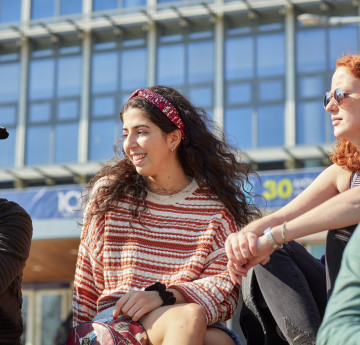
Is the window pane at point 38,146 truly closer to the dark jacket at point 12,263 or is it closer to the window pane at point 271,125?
the window pane at point 271,125

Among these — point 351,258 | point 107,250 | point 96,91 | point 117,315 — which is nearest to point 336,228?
point 351,258

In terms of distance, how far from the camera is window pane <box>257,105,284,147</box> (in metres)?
22.2

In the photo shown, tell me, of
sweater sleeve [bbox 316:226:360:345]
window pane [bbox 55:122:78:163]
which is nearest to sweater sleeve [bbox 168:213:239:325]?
sweater sleeve [bbox 316:226:360:345]

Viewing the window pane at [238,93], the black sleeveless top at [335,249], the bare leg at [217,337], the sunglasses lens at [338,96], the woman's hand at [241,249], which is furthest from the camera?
the window pane at [238,93]

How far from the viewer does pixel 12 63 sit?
24.9m

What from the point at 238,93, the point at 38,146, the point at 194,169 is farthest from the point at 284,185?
the point at 194,169

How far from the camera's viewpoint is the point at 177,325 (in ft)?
9.77

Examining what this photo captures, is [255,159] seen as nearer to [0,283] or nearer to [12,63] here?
[12,63]

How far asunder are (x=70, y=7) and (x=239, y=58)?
5.40 m

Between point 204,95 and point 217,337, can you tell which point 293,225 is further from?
point 204,95

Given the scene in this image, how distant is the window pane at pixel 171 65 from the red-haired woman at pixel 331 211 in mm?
20159

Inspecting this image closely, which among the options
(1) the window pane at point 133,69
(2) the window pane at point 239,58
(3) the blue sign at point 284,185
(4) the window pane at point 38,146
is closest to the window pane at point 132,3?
(1) the window pane at point 133,69

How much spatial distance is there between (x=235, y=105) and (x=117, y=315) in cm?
1966

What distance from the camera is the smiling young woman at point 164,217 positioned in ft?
11.3
